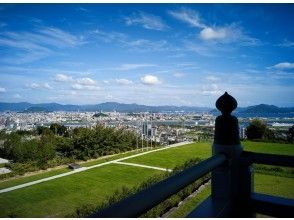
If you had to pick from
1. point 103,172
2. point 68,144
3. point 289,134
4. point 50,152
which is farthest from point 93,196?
point 289,134

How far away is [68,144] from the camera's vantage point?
108ft

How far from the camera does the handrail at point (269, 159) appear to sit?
1.24 m

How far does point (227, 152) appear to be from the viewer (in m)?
1.26

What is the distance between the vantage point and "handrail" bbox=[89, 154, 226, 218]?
570 millimetres

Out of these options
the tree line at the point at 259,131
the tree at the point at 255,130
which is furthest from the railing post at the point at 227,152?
the tree at the point at 255,130

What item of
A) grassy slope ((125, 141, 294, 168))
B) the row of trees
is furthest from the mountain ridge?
the row of trees

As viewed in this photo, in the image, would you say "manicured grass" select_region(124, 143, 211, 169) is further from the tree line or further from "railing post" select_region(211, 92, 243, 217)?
"railing post" select_region(211, 92, 243, 217)

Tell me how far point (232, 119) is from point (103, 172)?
24.5 meters

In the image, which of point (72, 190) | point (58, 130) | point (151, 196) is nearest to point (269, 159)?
point (151, 196)

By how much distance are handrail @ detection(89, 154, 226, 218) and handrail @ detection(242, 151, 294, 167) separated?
0.40 meters

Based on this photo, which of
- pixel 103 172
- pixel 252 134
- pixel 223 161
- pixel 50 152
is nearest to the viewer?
pixel 223 161

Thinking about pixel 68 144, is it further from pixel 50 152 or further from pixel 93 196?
pixel 93 196

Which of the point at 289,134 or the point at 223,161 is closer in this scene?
the point at 223,161

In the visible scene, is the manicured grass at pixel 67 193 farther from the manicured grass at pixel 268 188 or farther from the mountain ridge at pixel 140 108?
the manicured grass at pixel 268 188
